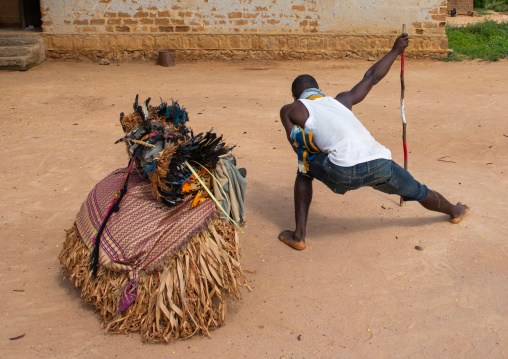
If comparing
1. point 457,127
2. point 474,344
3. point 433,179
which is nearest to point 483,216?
point 433,179

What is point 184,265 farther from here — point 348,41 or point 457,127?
point 348,41

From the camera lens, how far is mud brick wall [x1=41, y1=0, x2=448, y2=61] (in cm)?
1181

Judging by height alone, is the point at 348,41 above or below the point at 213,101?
above

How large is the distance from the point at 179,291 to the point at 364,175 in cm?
160

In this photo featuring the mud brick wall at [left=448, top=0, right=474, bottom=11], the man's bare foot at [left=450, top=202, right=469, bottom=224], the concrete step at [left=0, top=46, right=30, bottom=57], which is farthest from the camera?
the mud brick wall at [left=448, top=0, right=474, bottom=11]

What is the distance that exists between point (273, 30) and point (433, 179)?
24.8 ft

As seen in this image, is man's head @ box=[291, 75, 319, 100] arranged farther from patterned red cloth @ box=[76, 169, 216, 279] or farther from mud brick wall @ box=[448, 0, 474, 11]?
mud brick wall @ box=[448, 0, 474, 11]

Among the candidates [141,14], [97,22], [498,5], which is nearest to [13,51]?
[97,22]

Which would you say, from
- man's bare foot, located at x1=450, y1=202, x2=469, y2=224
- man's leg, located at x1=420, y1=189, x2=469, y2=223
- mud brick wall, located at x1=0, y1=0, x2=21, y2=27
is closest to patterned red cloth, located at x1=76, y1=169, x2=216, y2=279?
man's leg, located at x1=420, y1=189, x2=469, y2=223

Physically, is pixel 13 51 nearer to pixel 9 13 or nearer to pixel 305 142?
pixel 9 13

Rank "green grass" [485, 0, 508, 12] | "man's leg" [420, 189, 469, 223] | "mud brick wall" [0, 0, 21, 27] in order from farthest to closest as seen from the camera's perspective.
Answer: "green grass" [485, 0, 508, 12], "mud brick wall" [0, 0, 21, 27], "man's leg" [420, 189, 469, 223]

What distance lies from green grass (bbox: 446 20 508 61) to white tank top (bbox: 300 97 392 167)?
29.8 ft

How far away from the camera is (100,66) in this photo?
11.6 meters

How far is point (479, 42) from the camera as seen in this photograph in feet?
43.0
